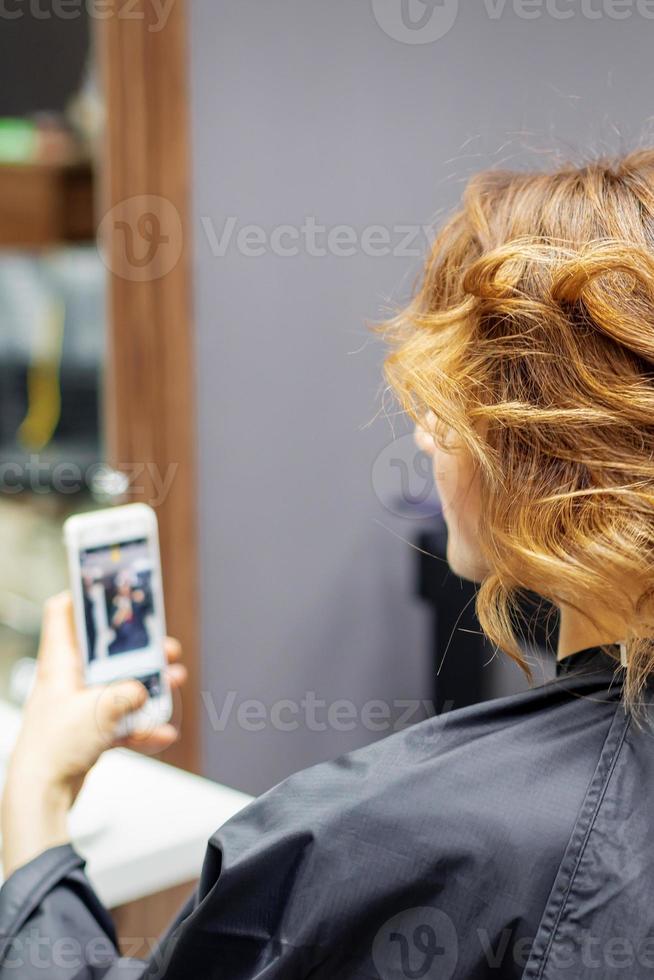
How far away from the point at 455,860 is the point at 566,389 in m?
0.32

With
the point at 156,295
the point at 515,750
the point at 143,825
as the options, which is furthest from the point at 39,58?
the point at 515,750

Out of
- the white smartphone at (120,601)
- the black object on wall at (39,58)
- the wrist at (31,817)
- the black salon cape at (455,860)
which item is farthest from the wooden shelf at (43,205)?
the black salon cape at (455,860)

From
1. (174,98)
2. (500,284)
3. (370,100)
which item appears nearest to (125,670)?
(500,284)

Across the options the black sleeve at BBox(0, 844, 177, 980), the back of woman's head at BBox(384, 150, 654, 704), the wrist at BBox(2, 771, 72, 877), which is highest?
the back of woman's head at BBox(384, 150, 654, 704)

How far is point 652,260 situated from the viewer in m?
0.72

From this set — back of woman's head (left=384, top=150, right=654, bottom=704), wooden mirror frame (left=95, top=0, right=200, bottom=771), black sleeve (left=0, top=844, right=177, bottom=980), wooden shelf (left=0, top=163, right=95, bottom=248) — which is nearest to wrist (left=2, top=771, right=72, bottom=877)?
black sleeve (left=0, top=844, right=177, bottom=980)

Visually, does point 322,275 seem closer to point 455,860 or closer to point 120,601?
point 120,601

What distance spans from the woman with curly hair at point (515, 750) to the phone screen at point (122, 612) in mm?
293

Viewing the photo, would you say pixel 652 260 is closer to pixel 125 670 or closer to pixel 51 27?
pixel 125 670

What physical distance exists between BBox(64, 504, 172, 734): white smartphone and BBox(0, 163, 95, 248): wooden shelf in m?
1.31

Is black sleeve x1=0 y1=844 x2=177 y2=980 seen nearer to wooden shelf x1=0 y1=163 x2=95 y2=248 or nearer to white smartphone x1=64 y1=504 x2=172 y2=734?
white smartphone x1=64 y1=504 x2=172 y2=734

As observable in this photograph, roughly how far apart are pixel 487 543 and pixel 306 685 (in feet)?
5.01

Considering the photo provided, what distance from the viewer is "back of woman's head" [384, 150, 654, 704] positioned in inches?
28.0

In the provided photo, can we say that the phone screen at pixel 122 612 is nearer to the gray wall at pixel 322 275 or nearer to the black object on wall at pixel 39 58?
the gray wall at pixel 322 275
